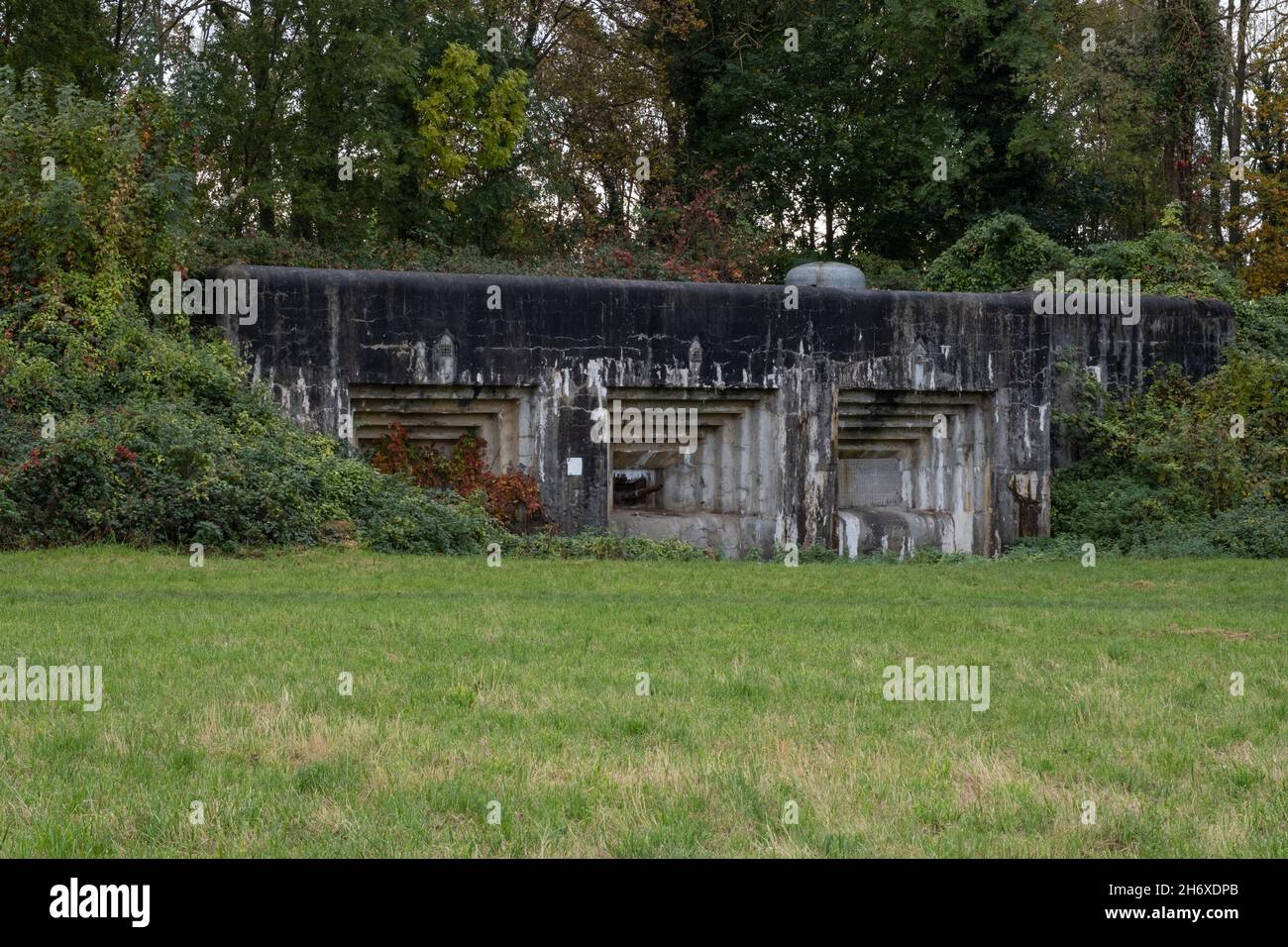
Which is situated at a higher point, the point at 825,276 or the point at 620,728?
the point at 825,276

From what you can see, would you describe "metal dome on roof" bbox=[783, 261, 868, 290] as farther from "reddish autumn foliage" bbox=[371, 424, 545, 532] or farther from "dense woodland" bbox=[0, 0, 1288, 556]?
"reddish autumn foliage" bbox=[371, 424, 545, 532]

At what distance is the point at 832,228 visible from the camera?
123 ft

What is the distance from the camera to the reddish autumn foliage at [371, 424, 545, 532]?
19203 millimetres

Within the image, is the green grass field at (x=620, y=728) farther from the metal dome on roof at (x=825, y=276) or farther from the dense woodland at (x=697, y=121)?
the dense woodland at (x=697, y=121)

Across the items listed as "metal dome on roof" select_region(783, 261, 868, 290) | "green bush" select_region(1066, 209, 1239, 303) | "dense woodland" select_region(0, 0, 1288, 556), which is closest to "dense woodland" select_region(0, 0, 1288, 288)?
"dense woodland" select_region(0, 0, 1288, 556)

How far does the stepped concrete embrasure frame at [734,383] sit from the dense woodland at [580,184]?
91 centimetres

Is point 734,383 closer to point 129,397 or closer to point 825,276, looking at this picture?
point 825,276

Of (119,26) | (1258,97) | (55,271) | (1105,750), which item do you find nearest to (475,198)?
(119,26)

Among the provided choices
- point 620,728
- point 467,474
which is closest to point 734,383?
point 467,474

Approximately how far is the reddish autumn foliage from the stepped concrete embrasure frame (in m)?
0.24

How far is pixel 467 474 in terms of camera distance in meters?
19.4

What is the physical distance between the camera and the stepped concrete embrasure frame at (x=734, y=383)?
744 inches

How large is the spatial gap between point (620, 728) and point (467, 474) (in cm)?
1239

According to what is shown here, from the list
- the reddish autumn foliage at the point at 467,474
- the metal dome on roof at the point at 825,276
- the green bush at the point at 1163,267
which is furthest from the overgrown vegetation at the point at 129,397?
the green bush at the point at 1163,267
